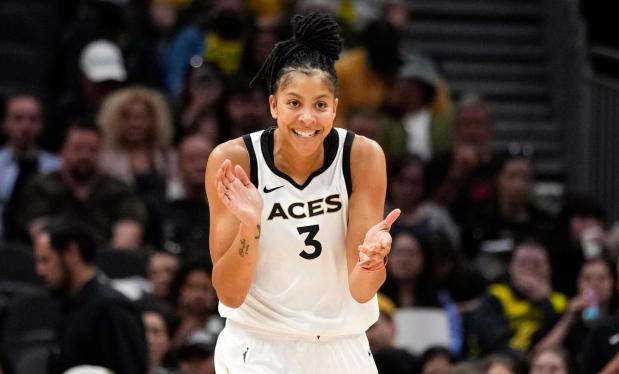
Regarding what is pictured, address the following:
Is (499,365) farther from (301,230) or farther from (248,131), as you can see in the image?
(248,131)

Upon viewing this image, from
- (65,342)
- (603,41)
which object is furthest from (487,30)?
(65,342)

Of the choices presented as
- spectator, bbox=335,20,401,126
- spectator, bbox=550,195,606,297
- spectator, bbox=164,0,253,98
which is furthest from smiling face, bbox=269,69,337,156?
spectator, bbox=164,0,253,98

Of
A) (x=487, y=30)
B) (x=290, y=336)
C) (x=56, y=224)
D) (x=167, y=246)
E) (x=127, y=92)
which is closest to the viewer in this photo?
(x=290, y=336)

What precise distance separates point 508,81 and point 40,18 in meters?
4.92

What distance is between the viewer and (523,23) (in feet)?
50.9

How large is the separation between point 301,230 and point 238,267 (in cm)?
33

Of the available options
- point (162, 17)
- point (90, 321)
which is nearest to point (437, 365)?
point (90, 321)

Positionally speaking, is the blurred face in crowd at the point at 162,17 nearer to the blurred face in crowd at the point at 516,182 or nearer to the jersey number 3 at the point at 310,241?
the blurred face in crowd at the point at 516,182

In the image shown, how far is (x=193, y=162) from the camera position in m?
11.7

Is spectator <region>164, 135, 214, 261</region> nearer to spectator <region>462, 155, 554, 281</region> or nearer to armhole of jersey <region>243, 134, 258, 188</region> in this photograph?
spectator <region>462, 155, 554, 281</region>

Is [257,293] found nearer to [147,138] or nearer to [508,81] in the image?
[147,138]

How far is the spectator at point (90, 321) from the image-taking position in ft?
29.9

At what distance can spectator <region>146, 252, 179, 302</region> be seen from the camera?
1061 cm

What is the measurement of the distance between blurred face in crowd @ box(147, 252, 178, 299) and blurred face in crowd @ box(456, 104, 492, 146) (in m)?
3.44
